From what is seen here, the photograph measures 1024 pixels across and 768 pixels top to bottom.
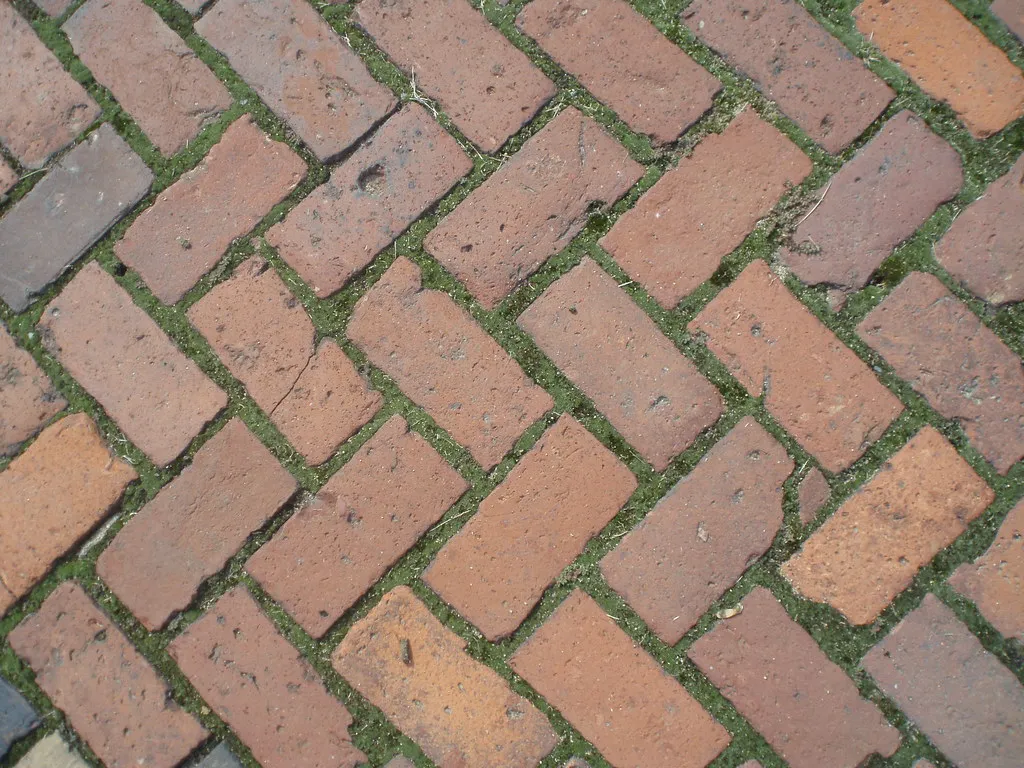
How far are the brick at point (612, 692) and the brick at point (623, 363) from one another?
1.18ft

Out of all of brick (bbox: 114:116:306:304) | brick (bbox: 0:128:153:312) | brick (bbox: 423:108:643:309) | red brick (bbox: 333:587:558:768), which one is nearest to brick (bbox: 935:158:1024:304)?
brick (bbox: 423:108:643:309)

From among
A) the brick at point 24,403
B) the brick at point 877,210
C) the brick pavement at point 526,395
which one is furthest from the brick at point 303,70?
the brick at point 877,210

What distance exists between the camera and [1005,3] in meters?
1.59

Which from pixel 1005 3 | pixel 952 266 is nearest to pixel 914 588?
pixel 952 266

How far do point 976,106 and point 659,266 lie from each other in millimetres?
724

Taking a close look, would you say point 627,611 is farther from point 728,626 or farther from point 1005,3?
point 1005,3

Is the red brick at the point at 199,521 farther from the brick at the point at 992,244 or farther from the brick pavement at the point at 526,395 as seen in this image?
the brick at the point at 992,244

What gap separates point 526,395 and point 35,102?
49.3 inches

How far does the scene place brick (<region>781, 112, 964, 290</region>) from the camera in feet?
5.14

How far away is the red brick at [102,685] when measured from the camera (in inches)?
61.8

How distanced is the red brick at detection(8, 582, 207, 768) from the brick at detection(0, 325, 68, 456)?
1.10 feet

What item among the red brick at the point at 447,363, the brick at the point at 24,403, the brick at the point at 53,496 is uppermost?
the brick at the point at 24,403

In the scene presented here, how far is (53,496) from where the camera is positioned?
163 cm

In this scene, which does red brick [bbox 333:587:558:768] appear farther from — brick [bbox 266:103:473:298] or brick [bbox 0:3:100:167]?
brick [bbox 0:3:100:167]
